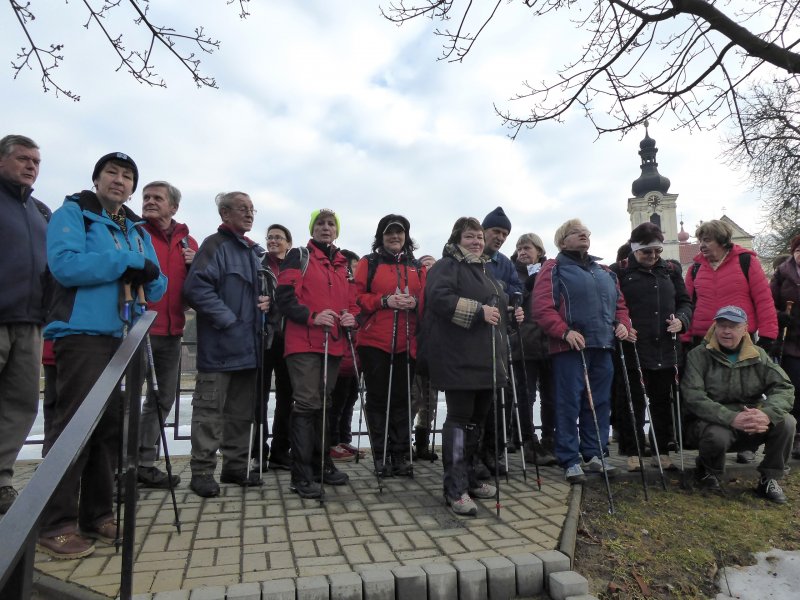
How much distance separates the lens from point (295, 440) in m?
3.93

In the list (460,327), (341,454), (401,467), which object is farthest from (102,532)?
(341,454)

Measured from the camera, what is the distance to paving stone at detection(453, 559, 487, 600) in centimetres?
249

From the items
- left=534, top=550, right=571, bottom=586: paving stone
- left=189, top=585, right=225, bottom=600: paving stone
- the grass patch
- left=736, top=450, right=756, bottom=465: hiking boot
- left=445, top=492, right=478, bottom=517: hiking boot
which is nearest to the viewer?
left=189, top=585, right=225, bottom=600: paving stone

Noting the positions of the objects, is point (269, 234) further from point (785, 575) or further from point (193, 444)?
point (785, 575)

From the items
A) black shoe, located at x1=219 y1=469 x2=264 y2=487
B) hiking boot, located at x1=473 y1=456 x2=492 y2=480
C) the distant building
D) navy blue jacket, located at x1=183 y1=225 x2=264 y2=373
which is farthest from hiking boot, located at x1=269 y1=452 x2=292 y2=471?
the distant building

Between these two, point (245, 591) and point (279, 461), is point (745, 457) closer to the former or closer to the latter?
point (279, 461)

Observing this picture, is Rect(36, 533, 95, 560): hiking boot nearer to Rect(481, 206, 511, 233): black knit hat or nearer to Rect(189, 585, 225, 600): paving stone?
Rect(189, 585, 225, 600): paving stone

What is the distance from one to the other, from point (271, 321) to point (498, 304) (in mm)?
1896

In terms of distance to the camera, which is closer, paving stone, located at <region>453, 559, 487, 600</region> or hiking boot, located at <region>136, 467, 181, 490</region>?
paving stone, located at <region>453, 559, 487, 600</region>

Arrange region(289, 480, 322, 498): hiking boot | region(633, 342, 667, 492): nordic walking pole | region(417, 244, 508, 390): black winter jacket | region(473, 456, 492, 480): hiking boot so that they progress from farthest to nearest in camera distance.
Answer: region(633, 342, 667, 492): nordic walking pole → region(473, 456, 492, 480): hiking boot → region(289, 480, 322, 498): hiking boot → region(417, 244, 508, 390): black winter jacket

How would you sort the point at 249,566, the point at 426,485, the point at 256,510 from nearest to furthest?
the point at 249,566 < the point at 256,510 < the point at 426,485

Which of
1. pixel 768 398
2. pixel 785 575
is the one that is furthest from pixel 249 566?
pixel 768 398

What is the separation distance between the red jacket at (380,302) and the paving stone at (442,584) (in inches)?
87.1

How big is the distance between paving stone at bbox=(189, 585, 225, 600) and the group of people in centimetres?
86
